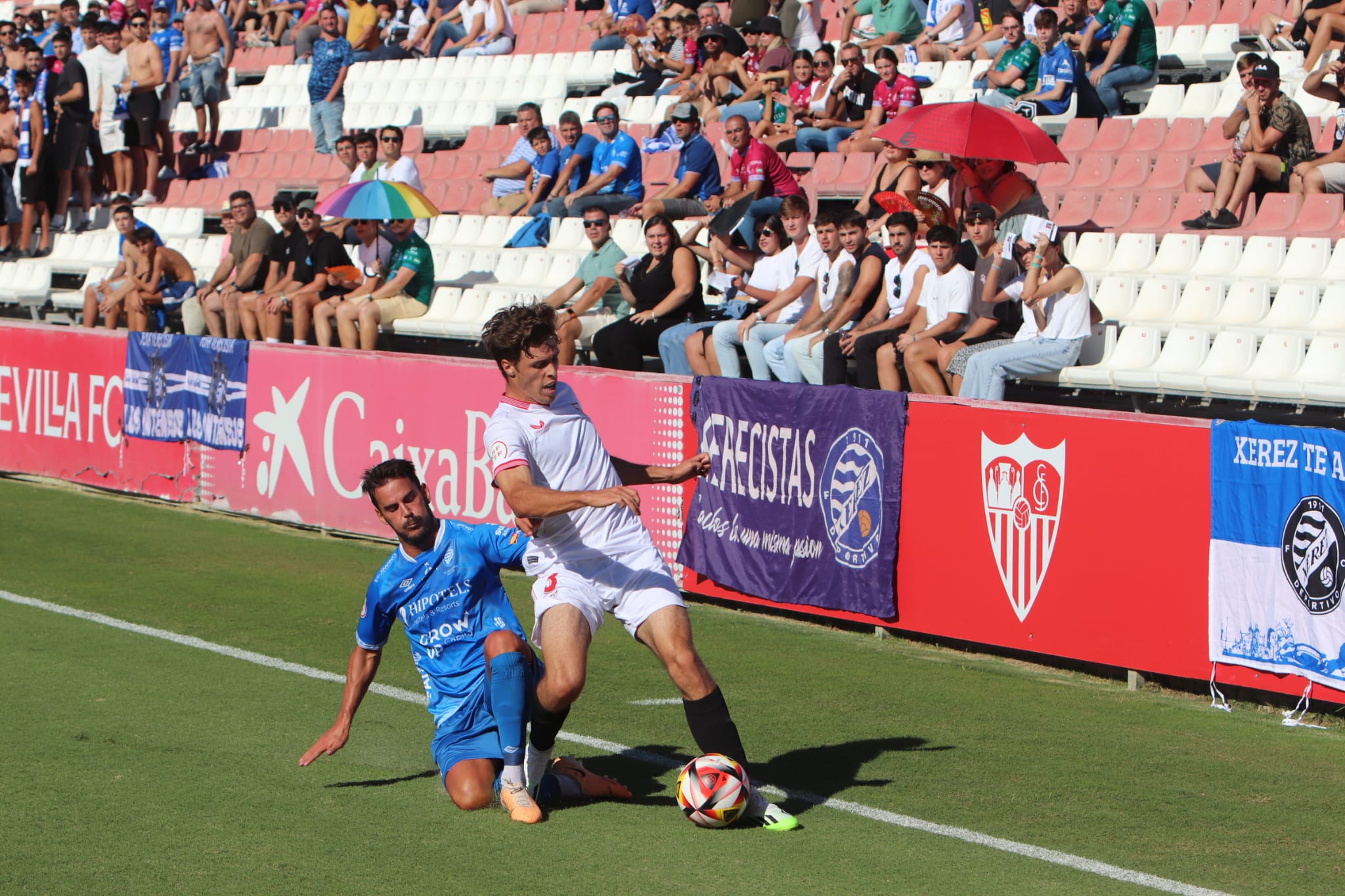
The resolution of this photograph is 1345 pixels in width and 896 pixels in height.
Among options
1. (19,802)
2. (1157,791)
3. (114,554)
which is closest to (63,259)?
(114,554)

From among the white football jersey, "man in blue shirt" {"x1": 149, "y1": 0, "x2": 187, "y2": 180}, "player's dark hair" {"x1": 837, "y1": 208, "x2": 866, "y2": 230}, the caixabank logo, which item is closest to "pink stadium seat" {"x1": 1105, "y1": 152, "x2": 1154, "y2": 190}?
"player's dark hair" {"x1": 837, "y1": 208, "x2": 866, "y2": 230}

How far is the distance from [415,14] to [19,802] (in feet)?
69.6

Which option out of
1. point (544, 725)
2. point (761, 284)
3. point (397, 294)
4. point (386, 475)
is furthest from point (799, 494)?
point (397, 294)

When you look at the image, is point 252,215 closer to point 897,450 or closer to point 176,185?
point 176,185

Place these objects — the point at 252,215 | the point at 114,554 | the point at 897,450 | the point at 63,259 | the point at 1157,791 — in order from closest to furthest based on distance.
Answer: the point at 1157,791 → the point at 897,450 → the point at 114,554 → the point at 252,215 → the point at 63,259

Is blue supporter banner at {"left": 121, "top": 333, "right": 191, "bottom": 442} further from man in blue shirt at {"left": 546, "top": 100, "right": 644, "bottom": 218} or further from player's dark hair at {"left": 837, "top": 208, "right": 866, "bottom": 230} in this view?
player's dark hair at {"left": 837, "top": 208, "right": 866, "bottom": 230}

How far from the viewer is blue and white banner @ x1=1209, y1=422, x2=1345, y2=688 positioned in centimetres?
804

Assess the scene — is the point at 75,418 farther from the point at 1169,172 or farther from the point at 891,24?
the point at 1169,172

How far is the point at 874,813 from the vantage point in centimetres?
632

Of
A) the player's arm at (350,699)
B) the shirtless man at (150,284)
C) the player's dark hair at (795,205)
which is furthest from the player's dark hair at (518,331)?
the shirtless man at (150,284)

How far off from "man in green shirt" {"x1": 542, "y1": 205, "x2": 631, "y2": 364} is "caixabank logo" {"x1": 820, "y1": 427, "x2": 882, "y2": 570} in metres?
4.86

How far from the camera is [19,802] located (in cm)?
634

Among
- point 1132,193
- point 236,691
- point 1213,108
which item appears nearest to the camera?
point 236,691

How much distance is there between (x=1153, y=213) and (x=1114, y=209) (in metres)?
0.37
